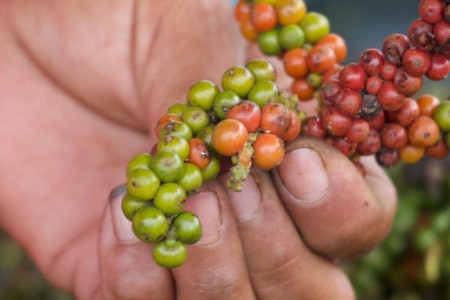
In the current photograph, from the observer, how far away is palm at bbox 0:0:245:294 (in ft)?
7.90

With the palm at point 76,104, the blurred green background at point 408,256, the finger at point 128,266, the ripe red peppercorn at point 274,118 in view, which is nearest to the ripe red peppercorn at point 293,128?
the ripe red peppercorn at point 274,118

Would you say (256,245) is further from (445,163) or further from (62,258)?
(445,163)

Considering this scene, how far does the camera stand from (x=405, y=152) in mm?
1753

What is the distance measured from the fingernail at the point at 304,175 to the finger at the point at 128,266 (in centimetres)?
46

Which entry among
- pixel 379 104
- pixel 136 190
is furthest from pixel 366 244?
pixel 136 190

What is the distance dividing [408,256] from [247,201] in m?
2.56

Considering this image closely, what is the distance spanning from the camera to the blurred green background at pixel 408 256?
3.76 m

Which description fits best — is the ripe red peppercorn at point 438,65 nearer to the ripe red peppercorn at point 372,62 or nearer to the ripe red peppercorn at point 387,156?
the ripe red peppercorn at point 372,62

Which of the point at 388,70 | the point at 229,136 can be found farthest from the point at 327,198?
the point at 229,136

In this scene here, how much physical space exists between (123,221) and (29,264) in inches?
118

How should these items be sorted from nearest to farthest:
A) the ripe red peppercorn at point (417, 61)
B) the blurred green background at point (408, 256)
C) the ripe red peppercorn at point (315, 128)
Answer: the ripe red peppercorn at point (417, 61) < the ripe red peppercorn at point (315, 128) < the blurred green background at point (408, 256)

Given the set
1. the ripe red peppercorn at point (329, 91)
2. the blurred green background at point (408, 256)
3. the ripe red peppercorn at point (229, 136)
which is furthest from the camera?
the blurred green background at point (408, 256)

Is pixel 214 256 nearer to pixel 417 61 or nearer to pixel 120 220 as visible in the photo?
pixel 120 220

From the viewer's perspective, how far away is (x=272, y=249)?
1.88 meters
